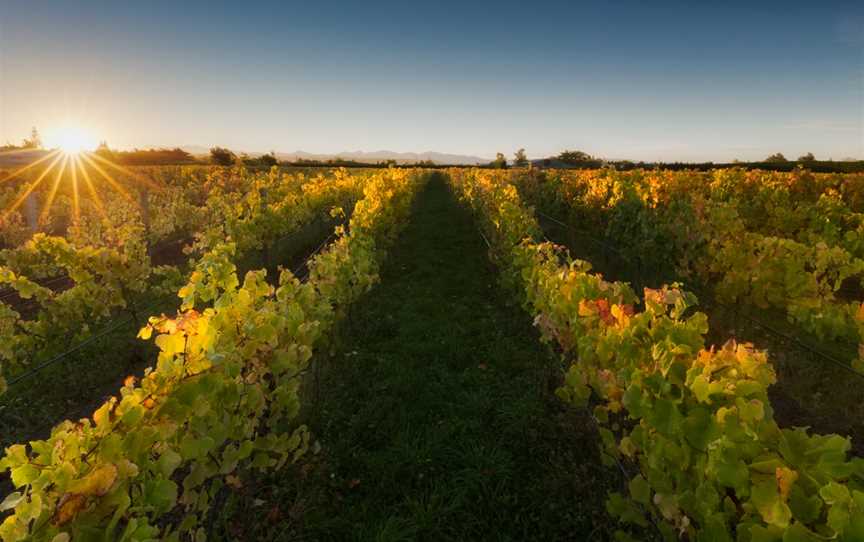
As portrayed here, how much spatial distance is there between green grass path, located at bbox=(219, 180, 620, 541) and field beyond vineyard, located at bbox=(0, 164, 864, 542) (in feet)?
0.07

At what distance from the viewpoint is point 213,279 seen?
403cm

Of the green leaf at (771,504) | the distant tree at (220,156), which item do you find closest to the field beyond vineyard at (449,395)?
the green leaf at (771,504)

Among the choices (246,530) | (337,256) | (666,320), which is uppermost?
(666,320)

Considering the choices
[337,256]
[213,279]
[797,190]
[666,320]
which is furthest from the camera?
[797,190]

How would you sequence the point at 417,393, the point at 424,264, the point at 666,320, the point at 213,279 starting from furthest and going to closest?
1. the point at 424,264
2. the point at 417,393
3. the point at 213,279
4. the point at 666,320

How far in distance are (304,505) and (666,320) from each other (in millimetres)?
2964

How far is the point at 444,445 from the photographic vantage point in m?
4.33

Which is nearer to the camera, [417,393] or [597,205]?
[417,393]

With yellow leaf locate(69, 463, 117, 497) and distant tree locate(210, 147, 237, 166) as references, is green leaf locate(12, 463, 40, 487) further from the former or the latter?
distant tree locate(210, 147, 237, 166)

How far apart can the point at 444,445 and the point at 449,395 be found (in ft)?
2.93

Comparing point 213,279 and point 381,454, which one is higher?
point 213,279

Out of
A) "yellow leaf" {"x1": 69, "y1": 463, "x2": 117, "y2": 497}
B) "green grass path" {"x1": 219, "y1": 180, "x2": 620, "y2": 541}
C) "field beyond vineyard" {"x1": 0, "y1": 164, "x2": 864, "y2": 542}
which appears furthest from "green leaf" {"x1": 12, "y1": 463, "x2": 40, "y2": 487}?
"green grass path" {"x1": 219, "y1": 180, "x2": 620, "y2": 541}

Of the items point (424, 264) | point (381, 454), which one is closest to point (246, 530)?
point (381, 454)

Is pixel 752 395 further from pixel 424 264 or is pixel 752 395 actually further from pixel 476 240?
pixel 476 240
